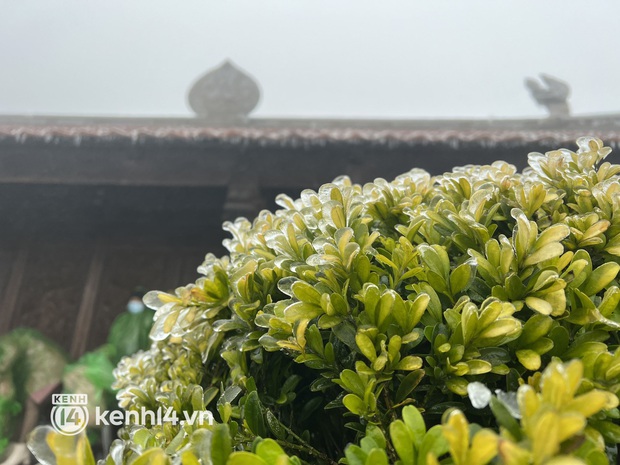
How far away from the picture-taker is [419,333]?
0.85 metres

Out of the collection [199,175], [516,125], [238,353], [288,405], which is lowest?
[288,405]

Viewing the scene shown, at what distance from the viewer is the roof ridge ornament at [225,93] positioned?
6699mm

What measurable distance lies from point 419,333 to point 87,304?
11.3ft

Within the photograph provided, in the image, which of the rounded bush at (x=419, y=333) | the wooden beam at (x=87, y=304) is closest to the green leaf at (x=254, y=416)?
the rounded bush at (x=419, y=333)

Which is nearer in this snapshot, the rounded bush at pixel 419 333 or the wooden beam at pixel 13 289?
the rounded bush at pixel 419 333

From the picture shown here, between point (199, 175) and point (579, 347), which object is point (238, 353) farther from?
point (199, 175)

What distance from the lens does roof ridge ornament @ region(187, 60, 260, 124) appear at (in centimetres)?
670

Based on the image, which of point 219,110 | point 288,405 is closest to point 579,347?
point 288,405

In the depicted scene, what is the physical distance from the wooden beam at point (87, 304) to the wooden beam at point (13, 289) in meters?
0.54

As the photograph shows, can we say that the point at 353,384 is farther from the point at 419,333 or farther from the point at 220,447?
the point at 220,447

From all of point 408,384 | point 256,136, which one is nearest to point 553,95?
point 256,136

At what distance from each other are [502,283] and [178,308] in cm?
78

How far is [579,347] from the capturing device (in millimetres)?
808

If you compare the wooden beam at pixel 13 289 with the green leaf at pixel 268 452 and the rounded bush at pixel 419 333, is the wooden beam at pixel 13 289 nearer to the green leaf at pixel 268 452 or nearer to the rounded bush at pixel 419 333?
the rounded bush at pixel 419 333
